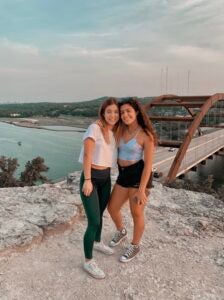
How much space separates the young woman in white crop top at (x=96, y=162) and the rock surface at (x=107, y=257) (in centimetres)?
26

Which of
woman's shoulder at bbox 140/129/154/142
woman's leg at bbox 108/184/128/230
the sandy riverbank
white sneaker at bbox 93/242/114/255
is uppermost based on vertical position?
woman's shoulder at bbox 140/129/154/142

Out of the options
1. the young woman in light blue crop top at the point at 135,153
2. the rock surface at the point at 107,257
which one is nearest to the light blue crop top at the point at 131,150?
the young woman in light blue crop top at the point at 135,153

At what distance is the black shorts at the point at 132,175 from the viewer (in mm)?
3113

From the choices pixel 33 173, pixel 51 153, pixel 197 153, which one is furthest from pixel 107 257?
pixel 51 153

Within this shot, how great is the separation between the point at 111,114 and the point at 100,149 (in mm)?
319

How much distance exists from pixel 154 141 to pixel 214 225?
2.05 meters

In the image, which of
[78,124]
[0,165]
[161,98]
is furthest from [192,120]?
[78,124]

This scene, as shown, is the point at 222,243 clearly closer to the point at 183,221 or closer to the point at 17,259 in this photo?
the point at 183,221

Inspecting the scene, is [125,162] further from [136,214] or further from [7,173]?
[7,173]

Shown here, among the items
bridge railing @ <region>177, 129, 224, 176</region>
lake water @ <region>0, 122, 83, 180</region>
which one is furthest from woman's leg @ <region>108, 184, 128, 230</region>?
lake water @ <region>0, 122, 83, 180</region>

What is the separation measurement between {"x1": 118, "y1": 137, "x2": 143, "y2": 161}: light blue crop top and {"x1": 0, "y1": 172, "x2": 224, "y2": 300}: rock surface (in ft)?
3.62

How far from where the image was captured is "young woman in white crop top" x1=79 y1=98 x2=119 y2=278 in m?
2.89

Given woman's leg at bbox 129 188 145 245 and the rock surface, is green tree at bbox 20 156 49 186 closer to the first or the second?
the rock surface

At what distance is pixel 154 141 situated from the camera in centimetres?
308
